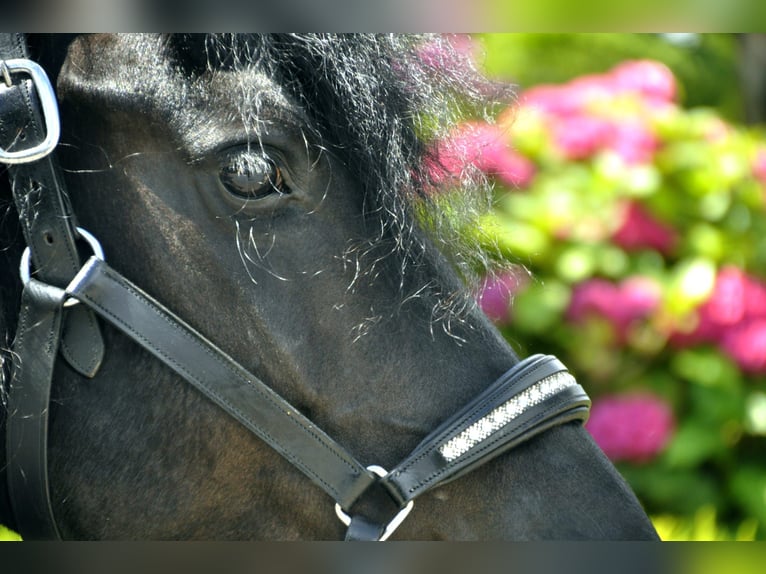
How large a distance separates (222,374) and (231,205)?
29 cm

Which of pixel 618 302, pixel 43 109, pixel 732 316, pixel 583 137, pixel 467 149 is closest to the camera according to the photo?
pixel 43 109

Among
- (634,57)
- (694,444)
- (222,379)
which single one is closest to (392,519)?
(222,379)

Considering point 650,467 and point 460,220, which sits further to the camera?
point 650,467

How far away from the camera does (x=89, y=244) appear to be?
1.51 meters

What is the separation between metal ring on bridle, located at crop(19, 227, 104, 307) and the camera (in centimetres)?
147

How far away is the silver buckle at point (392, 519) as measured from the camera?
1.46m

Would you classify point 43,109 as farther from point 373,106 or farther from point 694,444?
point 694,444

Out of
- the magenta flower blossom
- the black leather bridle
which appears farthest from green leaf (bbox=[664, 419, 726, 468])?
the black leather bridle

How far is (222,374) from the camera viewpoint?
1.48 meters

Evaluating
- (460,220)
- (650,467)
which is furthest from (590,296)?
(460,220)

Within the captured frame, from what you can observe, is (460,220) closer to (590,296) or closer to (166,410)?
(166,410)

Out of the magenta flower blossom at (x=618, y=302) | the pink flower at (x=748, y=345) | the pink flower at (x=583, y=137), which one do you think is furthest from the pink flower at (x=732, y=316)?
the pink flower at (x=583, y=137)

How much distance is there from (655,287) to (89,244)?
273cm

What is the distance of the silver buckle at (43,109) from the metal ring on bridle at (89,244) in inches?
5.7
